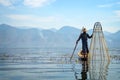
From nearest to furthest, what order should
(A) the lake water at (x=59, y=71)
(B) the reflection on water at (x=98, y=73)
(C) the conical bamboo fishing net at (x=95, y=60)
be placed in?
(B) the reflection on water at (x=98, y=73)
(A) the lake water at (x=59, y=71)
(C) the conical bamboo fishing net at (x=95, y=60)

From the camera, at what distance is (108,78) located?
17969mm

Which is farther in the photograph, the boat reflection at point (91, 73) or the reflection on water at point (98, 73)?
the reflection on water at point (98, 73)

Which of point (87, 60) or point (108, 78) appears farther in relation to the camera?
point (87, 60)

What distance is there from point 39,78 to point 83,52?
9.57m

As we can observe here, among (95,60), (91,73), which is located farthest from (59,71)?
(95,60)

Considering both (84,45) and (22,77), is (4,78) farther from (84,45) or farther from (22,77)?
(84,45)

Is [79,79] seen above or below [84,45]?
below

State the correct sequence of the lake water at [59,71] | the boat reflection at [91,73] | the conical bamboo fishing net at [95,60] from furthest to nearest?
the conical bamboo fishing net at [95,60], the lake water at [59,71], the boat reflection at [91,73]

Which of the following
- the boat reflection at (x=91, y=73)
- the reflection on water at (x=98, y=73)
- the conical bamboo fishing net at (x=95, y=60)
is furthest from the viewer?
the conical bamboo fishing net at (x=95, y=60)

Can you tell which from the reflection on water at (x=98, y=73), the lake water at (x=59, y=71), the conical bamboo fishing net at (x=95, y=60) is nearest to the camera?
the reflection on water at (x=98, y=73)

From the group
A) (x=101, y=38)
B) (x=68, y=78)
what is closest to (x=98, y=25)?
(x=101, y=38)

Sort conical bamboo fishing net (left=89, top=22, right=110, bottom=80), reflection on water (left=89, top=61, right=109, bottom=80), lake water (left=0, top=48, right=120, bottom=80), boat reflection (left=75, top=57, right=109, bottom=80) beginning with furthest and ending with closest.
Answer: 1. conical bamboo fishing net (left=89, top=22, right=110, bottom=80)
2. lake water (left=0, top=48, right=120, bottom=80)
3. reflection on water (left=89, top=61, right=109, bottom=80)
4. boat reflection (left=75, top=57, right=109, bottom=80)

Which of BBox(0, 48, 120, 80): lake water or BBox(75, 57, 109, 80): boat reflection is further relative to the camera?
BBox(0, 48, 120, 80): lake water

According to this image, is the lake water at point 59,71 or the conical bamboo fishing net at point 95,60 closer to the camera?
the lake water at point 59,71
